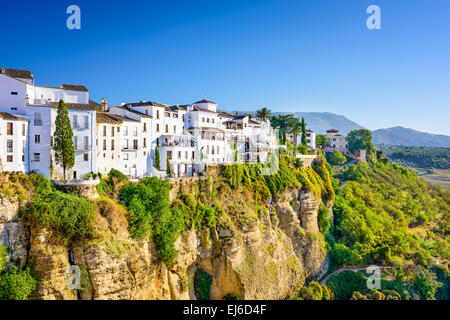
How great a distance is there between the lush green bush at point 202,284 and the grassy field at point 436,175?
98461 mm

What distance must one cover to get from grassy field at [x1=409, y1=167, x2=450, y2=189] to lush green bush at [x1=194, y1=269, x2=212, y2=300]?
9846cm

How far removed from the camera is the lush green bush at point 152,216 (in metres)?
32.1

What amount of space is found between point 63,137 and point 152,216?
34.3 ft

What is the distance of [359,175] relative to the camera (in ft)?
263

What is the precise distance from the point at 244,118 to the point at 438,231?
46601 millimetres

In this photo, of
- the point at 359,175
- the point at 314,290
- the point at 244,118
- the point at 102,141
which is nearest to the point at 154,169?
the point at 102,141

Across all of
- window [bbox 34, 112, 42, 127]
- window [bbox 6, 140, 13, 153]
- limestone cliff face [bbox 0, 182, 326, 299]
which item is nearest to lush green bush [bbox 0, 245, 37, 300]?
limestone cliff face [bbox 0, 182, 326, 299]

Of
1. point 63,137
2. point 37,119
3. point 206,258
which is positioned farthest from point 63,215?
point 206,258

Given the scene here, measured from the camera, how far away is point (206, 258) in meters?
38.4

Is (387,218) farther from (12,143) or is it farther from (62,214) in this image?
(12,143)

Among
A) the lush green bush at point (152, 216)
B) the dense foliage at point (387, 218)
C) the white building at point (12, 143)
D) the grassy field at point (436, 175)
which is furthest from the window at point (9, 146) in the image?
the grassy field at point (436, 175)

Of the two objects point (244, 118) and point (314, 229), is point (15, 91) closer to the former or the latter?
point (244, 118)

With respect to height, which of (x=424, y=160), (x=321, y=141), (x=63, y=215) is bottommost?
(x=63, y=215)

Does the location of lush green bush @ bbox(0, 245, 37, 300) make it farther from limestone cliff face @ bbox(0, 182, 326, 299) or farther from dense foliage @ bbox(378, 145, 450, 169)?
dense foliage @ bbox(378, 145, 450, 169)
